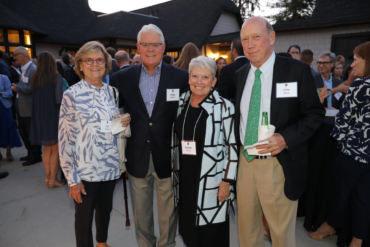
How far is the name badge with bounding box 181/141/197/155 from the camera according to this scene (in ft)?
5.87

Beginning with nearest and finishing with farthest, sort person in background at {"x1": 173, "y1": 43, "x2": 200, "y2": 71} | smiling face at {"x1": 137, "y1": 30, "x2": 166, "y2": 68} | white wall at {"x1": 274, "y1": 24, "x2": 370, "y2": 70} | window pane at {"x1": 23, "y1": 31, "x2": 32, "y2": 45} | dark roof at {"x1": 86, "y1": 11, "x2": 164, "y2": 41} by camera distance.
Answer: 1. smiling face at {"x1": 137, "y1": 30, "x2": 166, "y2": 68}
2. person in background at {"x1": 173, "y1": 43, "x2": 200, "y2": 71}
3. white wall at {"x1": 274, "y1": 24, "x2": 370, "y2": 70}
4. window pane at {"x1": 23, "y1": 31, "x2": 32, "y2": 45}
5. dark roof at {"x1": 86, "y1": 11, "x2": 164, "y2": 41}

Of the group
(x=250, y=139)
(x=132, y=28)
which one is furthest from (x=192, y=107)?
(x=132, y=28)

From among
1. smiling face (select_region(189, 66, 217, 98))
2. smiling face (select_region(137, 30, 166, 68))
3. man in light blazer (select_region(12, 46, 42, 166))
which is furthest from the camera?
man in light blazer (select_region(12, 46, 42, 166))

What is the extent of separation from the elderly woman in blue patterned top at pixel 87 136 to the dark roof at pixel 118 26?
1490 cm

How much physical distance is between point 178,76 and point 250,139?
2.88 ft

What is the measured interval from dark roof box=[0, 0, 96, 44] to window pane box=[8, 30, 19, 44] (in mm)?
735

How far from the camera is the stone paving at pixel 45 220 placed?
8.16ft

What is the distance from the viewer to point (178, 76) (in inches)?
81.8

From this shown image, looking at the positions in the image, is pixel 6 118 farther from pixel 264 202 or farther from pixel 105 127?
pixel 264 202

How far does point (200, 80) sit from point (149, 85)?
1.70 feet

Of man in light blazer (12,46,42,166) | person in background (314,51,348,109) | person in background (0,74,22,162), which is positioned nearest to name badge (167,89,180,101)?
person in background (314,51,348,109)

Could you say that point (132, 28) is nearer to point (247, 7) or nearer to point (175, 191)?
point (175, 191)

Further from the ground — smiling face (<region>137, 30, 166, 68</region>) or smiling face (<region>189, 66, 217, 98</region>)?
smiling face (<region>137, 30, 166, 68</region>)

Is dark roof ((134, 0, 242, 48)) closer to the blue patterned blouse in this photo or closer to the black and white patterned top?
the black and white patterned top
